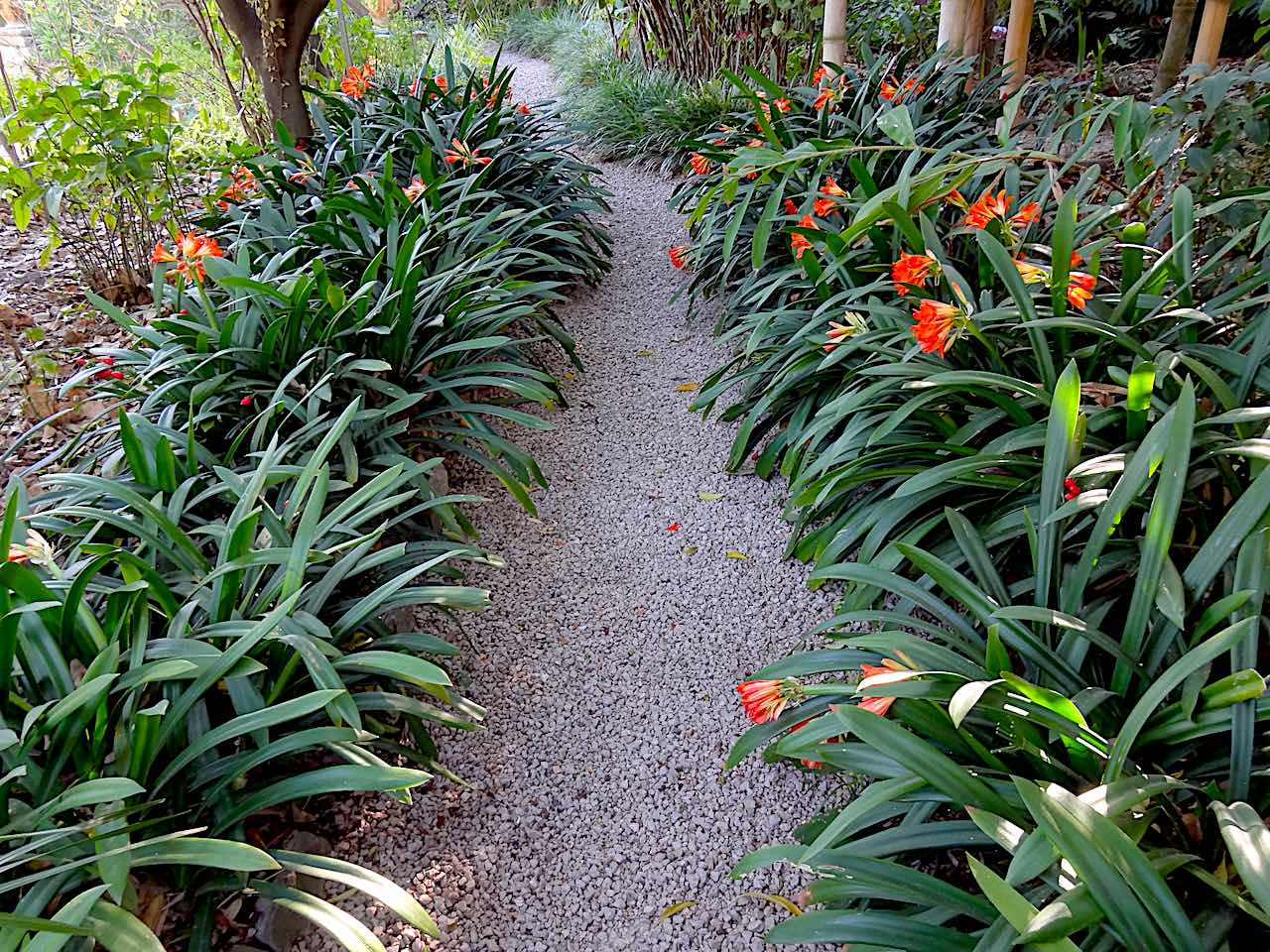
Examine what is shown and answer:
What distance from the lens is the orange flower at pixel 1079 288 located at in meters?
1.50

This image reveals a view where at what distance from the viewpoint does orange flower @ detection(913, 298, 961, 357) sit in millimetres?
1389

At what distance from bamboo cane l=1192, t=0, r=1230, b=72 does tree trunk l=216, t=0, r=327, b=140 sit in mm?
2956

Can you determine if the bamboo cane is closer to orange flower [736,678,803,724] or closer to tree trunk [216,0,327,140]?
orange flower [736,678,803,724]

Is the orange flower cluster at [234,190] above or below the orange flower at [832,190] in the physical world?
above

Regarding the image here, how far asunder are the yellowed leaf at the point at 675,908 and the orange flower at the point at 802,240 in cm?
161

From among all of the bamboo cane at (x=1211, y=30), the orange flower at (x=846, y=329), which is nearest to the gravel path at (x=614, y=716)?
the orange flower at (x=846, y=329)

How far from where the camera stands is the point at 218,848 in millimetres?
941

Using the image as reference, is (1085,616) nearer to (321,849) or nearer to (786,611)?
(786,611)

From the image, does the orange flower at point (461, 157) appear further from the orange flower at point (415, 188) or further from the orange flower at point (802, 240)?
the orange flower at point (802, 240)

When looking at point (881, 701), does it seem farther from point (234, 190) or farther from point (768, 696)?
point (234, 190)

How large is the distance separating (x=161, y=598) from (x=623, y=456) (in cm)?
137

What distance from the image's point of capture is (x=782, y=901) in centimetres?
124

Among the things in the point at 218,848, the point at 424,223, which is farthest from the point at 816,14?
the point at 218,848

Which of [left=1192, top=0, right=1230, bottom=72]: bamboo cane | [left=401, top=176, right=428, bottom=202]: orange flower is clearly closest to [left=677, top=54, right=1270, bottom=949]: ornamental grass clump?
[left=1192, top=0, right=1230, bottom=72]: bamboo cane
